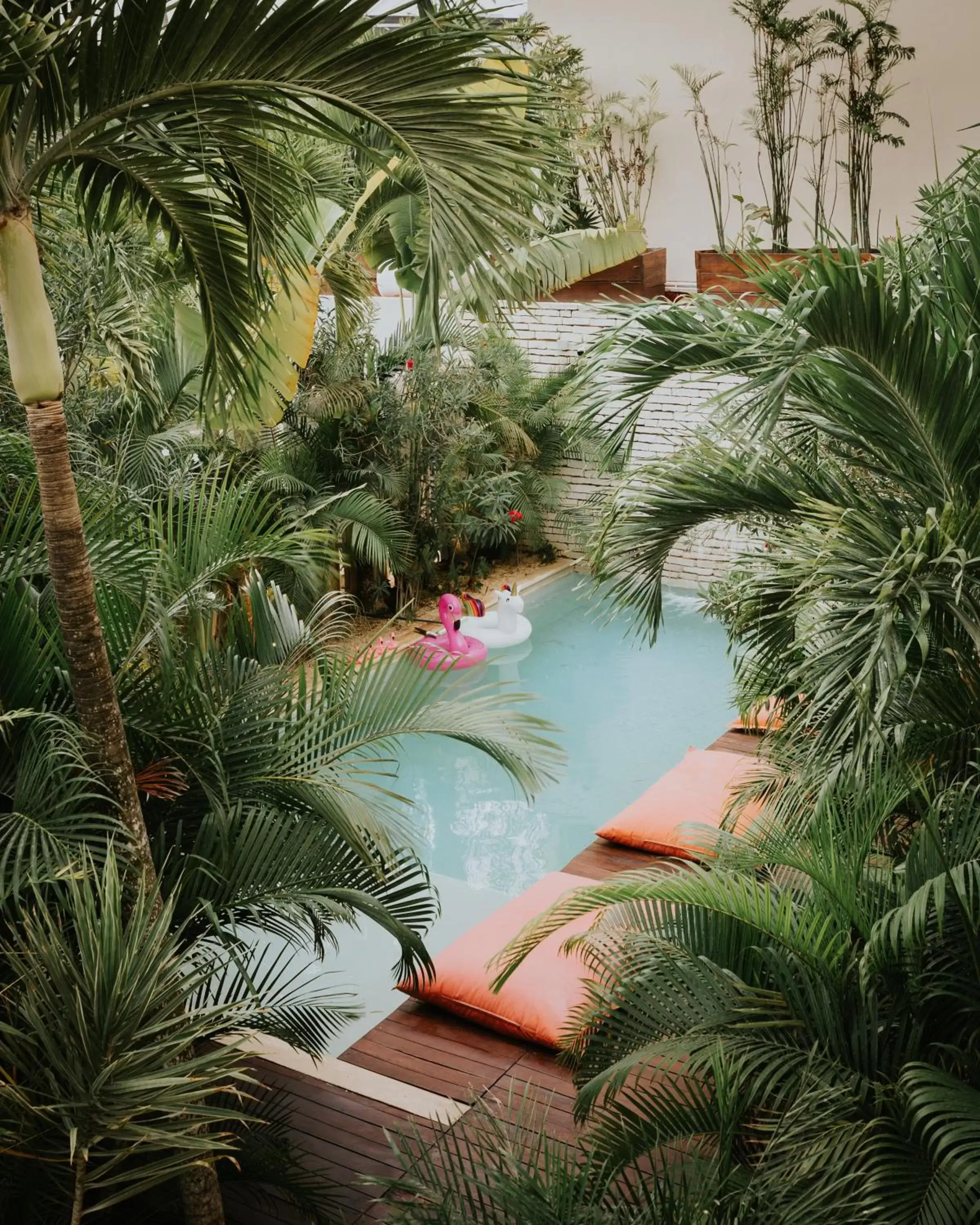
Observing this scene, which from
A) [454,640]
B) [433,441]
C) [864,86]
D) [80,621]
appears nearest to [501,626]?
[454,640]

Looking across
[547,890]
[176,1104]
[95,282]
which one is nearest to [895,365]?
[176,1104]

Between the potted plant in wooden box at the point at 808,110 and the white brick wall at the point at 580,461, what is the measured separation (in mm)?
1103

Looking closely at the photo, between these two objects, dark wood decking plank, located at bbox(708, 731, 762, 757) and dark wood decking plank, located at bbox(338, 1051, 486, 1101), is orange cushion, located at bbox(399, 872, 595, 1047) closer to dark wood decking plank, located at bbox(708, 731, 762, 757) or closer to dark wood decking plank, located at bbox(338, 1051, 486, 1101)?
dark wood decking plank, located at bbox(338, 1051, 486, 1101)

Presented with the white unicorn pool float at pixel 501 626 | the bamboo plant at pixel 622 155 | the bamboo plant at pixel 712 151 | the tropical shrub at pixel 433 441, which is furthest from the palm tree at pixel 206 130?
the bamboo plant at pixel 622 155

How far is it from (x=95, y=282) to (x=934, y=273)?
3.10 m

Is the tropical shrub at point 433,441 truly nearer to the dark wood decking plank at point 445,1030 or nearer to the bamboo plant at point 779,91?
the bamboo plant at point 779,91

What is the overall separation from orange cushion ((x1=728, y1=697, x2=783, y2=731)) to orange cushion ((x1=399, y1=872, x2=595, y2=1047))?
94 cm

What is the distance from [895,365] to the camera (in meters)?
2.77

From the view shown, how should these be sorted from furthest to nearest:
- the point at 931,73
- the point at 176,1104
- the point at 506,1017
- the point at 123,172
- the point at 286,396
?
the point at 931,73, the point at 286,396, the point at 506,1017, the point at 123,172, the point at 176,1104

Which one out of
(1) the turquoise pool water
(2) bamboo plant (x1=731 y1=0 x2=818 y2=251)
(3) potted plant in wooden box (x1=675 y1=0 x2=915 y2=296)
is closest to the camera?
(1) the turquoise pool water

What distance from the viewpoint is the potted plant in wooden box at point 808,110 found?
30.8ft

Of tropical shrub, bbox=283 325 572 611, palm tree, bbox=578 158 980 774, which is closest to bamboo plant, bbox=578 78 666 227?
tropical shrub, bbox=283 325 572 611

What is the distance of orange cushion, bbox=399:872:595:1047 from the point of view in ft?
13.0

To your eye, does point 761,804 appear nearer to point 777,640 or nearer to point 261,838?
point 777,640
